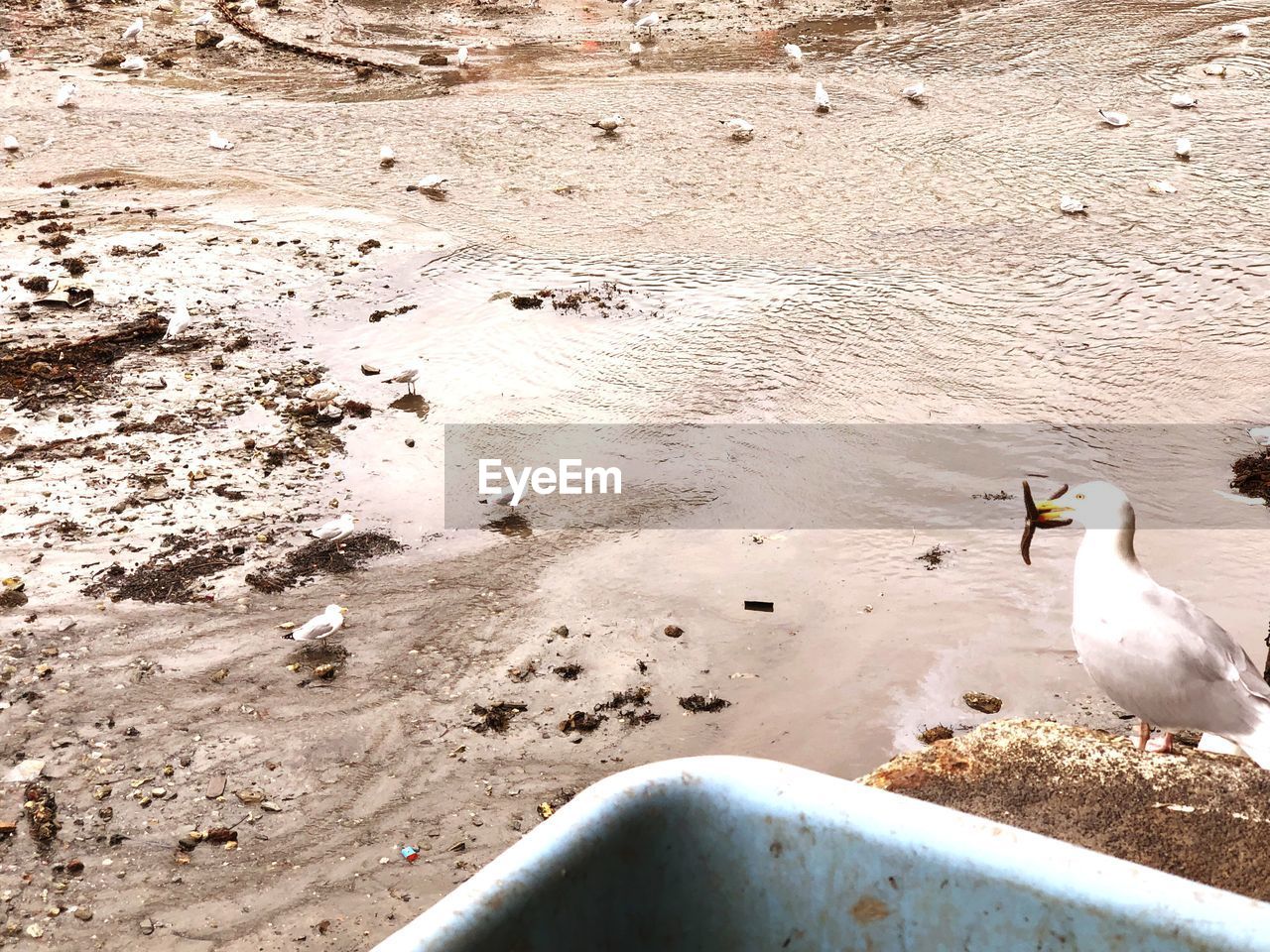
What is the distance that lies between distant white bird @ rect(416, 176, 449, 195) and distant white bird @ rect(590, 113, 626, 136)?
125 cm

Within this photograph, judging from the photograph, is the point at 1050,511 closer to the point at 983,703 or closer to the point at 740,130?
the point at 983,703

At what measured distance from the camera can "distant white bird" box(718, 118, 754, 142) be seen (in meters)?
7.62

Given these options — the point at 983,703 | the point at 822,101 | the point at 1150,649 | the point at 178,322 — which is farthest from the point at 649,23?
the point at 1150,649

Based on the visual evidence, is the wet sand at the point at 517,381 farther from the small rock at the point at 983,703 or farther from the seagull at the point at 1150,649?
the seagull at the point at 1150,649

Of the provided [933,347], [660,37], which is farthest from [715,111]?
[933,347]

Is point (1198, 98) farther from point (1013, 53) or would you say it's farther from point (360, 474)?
point (360, 474)

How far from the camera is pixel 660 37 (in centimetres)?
958

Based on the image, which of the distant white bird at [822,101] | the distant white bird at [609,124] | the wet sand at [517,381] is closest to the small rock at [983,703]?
the wet sand at [517,381]

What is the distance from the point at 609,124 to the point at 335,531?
4.36m

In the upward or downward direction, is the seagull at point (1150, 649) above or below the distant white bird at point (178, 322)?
below

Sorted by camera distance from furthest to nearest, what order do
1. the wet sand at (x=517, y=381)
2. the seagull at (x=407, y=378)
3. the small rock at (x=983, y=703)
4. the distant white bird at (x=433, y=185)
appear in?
the distant white bird at (x=433, y=185)
the seagull at (x=407, y=378)
the small rock at (x=983, y=703)
the wet sand at (x=517, y=381)

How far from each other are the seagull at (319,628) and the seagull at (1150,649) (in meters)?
2.30

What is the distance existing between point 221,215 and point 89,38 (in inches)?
150

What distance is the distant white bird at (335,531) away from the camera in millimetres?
4297
